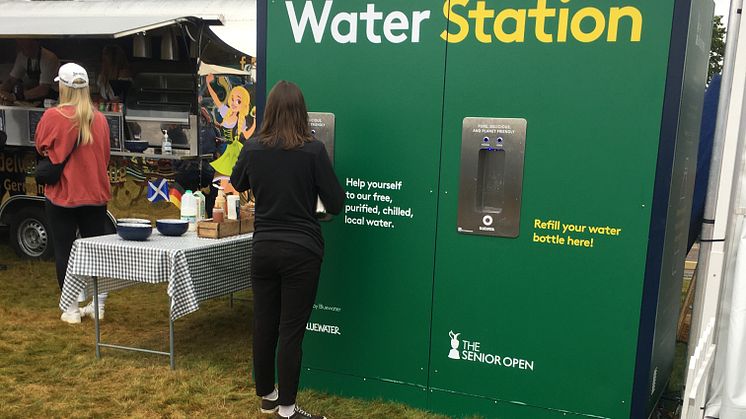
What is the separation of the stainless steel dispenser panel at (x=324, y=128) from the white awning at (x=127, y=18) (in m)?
2.93

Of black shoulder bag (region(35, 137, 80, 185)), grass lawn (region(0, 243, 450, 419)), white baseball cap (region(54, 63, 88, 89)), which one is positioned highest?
white baseball cap (region(54, 63, 88, 89))

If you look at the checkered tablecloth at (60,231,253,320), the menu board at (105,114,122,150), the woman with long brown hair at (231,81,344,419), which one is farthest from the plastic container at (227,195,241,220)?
the menu board at (105,114,122,150)

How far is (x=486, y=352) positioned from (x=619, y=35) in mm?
1633

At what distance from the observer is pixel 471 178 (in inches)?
130

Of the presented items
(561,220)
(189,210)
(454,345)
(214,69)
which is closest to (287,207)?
(454,345)

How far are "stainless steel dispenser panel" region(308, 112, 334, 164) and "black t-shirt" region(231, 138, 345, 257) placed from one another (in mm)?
410

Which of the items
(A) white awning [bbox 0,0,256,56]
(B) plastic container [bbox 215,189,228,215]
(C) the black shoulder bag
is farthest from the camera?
(A) white awning [bbox 0,0,256,56]

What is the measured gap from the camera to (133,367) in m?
4.20

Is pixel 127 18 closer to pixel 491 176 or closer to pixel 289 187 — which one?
pixel 289 187

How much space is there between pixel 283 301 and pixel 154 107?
15.0 ft

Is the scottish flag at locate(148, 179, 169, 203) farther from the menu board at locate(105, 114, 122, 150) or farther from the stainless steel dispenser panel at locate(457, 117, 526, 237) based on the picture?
the stainless steel dispenser panel at locate(457, 117, 526, 237)

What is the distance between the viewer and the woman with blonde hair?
4559 mm

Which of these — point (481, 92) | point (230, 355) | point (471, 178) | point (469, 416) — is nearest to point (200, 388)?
point (230, 355)

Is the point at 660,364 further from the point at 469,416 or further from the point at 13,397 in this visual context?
the point at 13,397
